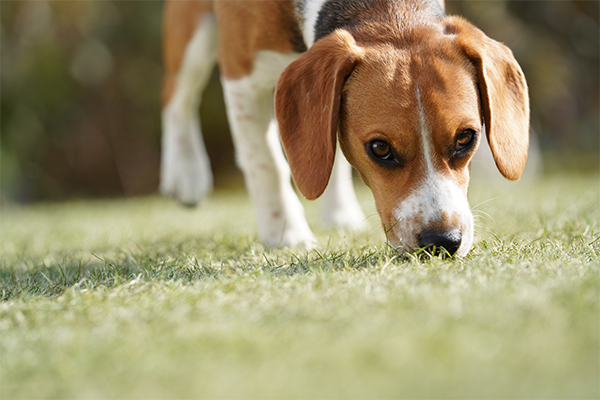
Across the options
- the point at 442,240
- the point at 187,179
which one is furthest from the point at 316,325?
the point at 187,179

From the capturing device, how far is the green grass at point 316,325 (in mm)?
1349

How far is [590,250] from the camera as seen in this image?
239 cm

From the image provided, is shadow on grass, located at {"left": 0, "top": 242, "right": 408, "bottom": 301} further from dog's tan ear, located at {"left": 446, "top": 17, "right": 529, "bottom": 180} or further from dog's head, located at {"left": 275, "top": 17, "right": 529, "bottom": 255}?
dog's tan ear, located at {"left": 446, "top": 17, "right": 529, "bottom": 180}

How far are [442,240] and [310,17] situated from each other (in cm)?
142

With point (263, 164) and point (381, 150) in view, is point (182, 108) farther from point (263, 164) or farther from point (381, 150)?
point (381, 150)

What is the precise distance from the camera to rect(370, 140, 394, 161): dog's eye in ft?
8.21

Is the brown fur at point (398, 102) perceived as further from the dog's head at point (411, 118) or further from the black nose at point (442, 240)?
the black nose at point (442, 240)

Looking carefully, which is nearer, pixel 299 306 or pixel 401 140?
pixel 299 306

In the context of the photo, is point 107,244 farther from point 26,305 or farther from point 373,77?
point 373,77

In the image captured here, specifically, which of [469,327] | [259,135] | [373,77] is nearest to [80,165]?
[259,135]

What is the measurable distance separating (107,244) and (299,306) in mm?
2437

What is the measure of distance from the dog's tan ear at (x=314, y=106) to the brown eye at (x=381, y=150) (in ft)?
0.56

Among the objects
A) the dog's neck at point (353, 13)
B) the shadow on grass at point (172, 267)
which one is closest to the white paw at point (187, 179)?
the shadow on grass at point (172, 267)

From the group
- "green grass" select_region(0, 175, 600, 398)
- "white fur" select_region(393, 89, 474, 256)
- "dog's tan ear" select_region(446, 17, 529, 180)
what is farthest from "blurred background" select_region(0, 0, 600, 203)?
"green grass" select_region(0, 175, 600, 398)
